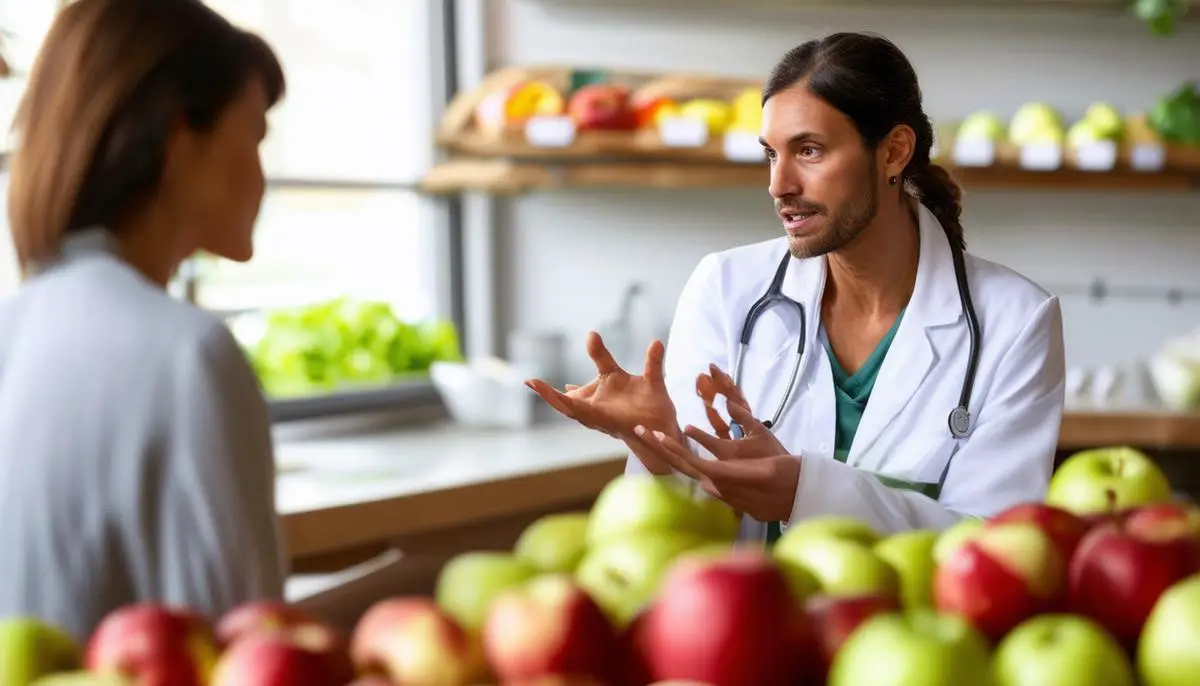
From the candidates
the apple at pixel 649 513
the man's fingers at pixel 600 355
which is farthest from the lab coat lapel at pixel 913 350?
the apple at pixel 649 513

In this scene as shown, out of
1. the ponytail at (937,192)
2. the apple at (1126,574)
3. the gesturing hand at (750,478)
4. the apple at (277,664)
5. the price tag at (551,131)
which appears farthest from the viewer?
the price tag at (551,131)

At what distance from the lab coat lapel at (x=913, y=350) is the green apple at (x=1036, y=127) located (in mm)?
1664

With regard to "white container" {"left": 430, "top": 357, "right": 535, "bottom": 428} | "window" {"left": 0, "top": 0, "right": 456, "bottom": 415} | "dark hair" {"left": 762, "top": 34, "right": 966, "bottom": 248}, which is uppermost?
"dark hair" {"left": 762, "top": 34, "right": 966, "bottom": 248}

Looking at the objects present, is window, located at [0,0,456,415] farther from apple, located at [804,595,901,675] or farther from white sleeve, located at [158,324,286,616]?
apple, located at [804,595,901,675]

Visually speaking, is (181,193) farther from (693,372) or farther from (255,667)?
(693,372)

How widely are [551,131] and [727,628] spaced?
2810mm

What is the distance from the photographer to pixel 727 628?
645mm

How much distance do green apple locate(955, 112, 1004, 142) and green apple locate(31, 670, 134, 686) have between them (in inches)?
119

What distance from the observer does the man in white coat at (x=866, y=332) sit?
1.65m

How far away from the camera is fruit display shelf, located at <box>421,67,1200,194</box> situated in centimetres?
331

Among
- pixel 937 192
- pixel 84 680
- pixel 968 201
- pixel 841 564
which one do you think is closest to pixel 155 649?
pixel 84 680

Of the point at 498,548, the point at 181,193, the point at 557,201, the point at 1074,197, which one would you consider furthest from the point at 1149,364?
the point at 181,193

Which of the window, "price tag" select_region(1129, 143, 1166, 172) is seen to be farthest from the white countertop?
"price tag" select_region(1129, 143, 1166, 172)

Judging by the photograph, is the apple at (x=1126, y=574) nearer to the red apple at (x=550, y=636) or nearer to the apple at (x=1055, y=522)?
the apple at (x=1055, y=522)
